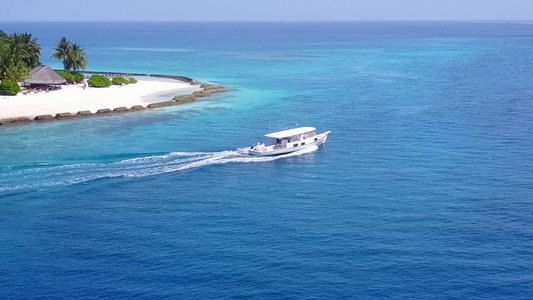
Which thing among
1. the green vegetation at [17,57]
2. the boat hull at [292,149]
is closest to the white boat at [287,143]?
the boat hull at [292,149]

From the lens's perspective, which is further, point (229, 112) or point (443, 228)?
point (229, 112)

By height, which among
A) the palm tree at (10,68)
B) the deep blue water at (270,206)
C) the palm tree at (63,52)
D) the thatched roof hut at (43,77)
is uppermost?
the palm tree at (63,52)

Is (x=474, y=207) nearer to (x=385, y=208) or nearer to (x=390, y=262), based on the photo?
(x=385, y=208)

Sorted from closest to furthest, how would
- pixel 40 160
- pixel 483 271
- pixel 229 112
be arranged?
pixel 483 271, pixel 40 160, pixel 229 112

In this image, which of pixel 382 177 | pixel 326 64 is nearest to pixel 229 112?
pixel 382 177

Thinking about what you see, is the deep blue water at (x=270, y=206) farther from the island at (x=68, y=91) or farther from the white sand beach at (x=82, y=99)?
the white sand beach at (x=82, y=99)

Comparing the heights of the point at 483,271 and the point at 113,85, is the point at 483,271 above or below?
below
